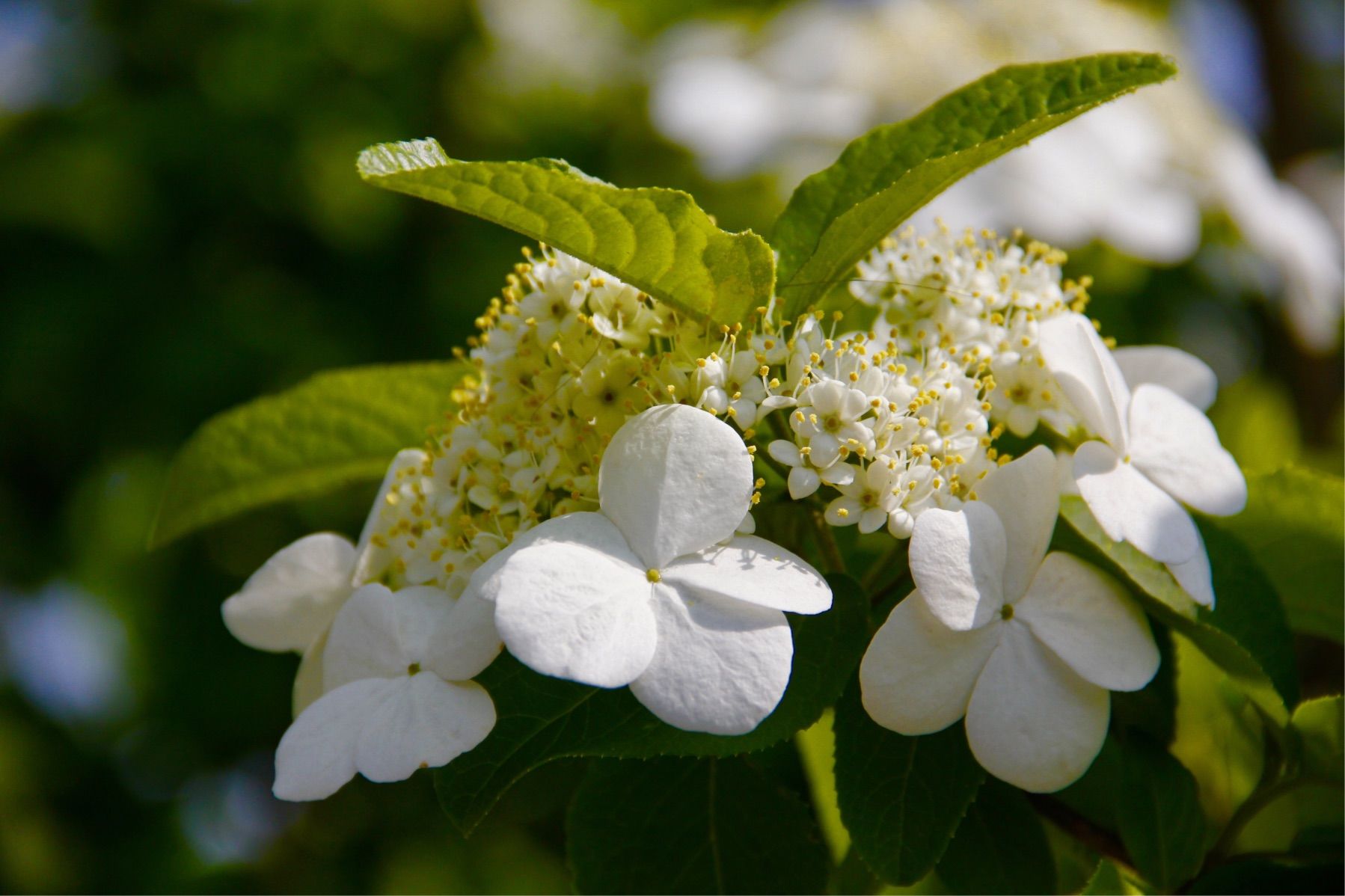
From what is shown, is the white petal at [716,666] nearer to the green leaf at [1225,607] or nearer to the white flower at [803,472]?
the white flower at [803,472]

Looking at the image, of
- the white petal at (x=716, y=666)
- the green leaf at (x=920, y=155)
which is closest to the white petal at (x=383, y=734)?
the white petal at (x=716, y=666)

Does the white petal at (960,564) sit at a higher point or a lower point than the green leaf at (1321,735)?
higher

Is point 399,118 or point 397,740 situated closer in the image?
point 397,740

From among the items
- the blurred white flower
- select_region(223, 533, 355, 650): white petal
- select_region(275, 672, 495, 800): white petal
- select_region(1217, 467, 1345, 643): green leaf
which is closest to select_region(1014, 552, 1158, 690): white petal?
select_region(1217, 467, 1345, 643): green leaf

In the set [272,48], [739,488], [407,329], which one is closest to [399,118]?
[272,48]

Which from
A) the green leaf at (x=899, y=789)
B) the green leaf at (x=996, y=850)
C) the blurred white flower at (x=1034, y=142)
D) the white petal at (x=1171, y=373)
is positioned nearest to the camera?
the green leaf at (x=899, y=789)

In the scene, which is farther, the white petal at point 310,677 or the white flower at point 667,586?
the white petal at point 310,677

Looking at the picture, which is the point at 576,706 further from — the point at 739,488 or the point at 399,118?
the point at 399,118

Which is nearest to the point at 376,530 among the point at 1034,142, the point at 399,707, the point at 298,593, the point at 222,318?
the point at 298,593

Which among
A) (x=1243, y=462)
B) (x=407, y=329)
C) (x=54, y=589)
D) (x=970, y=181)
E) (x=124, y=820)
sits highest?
(x=970, y=181)
